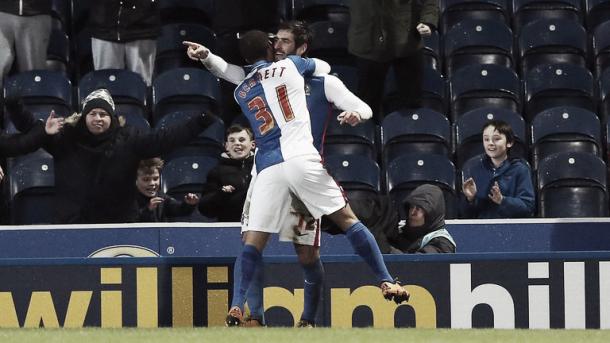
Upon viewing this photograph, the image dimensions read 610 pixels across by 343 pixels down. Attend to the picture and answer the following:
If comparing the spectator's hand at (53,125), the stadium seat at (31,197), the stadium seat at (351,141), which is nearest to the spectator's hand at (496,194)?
Answer: the stadium seat at (351,141)

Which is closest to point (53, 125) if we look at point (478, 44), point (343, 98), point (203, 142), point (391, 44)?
point (203, 142)

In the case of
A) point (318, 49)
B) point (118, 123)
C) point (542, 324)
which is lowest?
point (542, 324)

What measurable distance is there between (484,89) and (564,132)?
0.88 m

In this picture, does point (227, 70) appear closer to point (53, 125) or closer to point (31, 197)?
point (53, 125)

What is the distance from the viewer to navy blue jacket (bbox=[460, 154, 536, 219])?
9.94 m

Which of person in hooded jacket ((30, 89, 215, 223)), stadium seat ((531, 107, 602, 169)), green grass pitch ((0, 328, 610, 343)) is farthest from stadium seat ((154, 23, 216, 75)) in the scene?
green grass pitch ((0, 328, 610, 343))

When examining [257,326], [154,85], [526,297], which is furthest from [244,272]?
[154,85]

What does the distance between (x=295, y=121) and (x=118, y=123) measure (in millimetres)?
2417

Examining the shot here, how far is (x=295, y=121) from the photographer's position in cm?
779

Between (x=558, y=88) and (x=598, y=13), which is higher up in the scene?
(x=598, y=13)

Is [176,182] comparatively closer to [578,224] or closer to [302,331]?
[578,224]

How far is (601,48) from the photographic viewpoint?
40.5 feet

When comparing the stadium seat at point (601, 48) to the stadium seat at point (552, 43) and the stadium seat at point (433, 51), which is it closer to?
the stadium seat at point (552, 43)

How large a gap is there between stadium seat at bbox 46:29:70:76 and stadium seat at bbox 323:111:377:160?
101 inches
